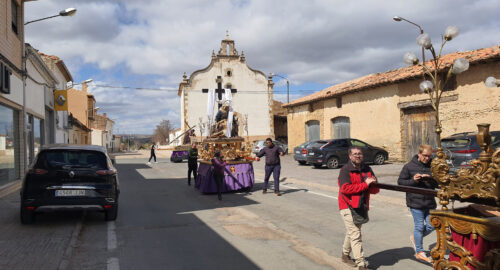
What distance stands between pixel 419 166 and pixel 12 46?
12.6 m

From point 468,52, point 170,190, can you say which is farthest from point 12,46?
point 468,52

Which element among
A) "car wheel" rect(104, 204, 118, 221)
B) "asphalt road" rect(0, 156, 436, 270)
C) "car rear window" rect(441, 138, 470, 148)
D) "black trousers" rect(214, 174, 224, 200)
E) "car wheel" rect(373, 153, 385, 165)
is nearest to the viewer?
"asphalt road" rect(0, 156, 436, 270)

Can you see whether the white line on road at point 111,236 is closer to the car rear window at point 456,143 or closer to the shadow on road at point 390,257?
the shadow on road at point 390,257

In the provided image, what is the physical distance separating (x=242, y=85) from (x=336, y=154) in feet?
102

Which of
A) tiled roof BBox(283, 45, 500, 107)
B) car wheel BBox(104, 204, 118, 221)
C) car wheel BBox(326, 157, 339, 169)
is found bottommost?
car wheel BBox(104, 204, 118, 221)

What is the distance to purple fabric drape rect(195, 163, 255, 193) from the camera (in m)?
11.9

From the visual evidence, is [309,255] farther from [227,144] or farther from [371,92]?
[371,92]

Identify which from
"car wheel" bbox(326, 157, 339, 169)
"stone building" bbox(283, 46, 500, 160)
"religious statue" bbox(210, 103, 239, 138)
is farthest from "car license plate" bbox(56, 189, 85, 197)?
"stone building" bbox(283, 46, 500, 160)

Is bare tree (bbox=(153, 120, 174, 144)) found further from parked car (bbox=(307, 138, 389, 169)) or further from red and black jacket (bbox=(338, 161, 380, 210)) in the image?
red and black jacket (bbox=(338, 161, 380, 210))

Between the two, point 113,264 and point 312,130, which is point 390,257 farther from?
point 312,130

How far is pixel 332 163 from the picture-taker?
63.5 feet

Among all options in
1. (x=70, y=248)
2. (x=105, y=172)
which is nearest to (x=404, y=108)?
(x=105, y=172)

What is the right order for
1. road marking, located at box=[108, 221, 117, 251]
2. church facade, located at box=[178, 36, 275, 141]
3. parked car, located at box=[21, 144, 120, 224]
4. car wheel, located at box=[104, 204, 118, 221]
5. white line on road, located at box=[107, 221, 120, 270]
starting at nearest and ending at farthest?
white line on road, located at box=[107, 221, 120, 270]
road marking, located at box=[108, 221, 117, 251]
parked car, located at box=[21, 144, 120, 224]
car wheel, located at box=[104, 204, 118, 221]
church facade, located at box=[178, 36, 275, 141]

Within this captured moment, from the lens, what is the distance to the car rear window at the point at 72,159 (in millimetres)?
7194
